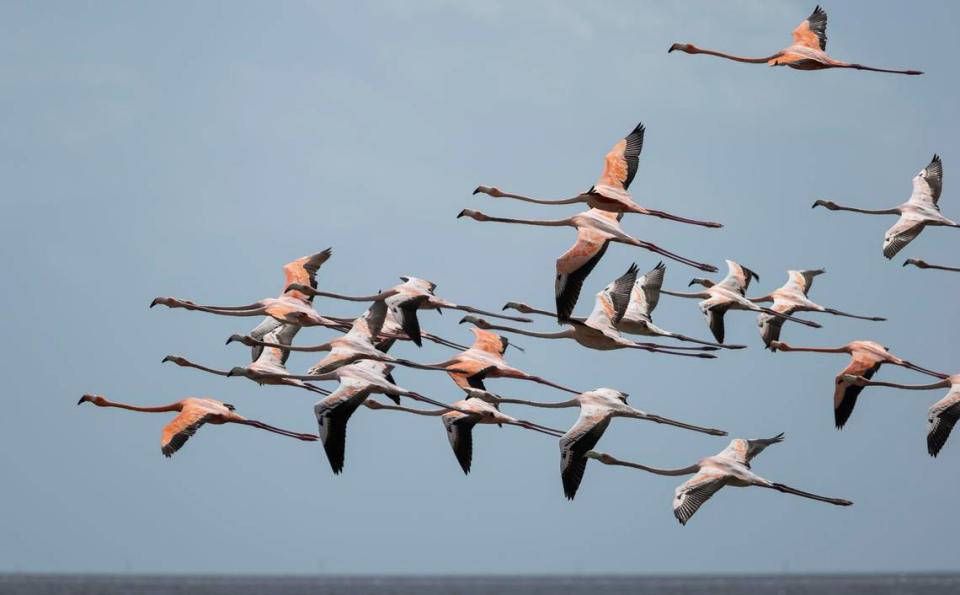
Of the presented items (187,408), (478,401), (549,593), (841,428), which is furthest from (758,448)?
(549,593)

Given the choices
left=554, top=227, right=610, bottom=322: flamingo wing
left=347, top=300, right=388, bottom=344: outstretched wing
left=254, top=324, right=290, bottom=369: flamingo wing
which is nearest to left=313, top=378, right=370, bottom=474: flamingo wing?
left=554, top=227, right=610, bottom=322: flamingo wing

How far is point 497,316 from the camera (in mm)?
22297

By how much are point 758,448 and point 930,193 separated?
226 inches

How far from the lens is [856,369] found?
74.0 feet

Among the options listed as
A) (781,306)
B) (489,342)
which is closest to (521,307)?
(489,342)

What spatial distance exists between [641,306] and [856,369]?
3.40 m

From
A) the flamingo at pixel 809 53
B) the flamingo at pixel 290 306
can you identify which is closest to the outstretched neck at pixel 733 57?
the flamingo at pixel 809 53

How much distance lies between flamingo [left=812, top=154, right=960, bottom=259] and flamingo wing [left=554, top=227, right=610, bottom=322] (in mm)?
4525

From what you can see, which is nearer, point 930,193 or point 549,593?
point 930,193

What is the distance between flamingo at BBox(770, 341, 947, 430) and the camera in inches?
874

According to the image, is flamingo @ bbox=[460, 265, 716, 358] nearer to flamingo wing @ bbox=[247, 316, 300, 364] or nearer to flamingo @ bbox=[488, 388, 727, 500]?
flamingo @ bbox=[488, 388, 727, 500]

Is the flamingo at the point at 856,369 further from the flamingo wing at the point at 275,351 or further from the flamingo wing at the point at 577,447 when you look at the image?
the flamingo wing at the point at 275,351

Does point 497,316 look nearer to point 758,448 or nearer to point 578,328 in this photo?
point 578,328

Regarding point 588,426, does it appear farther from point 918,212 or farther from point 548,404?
point 918,212
